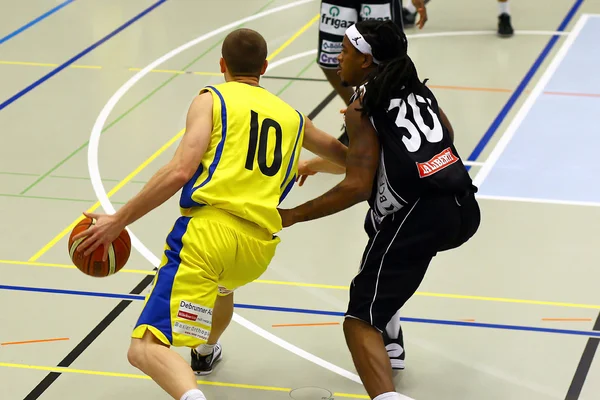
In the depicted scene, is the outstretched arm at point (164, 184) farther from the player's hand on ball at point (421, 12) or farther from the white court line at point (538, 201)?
the player's hand on ball at point (421, 12)

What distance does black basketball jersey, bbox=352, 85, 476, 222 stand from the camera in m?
4.75

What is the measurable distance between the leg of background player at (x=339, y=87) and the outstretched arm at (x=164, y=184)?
366 cm

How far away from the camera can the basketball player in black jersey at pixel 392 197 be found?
475cm

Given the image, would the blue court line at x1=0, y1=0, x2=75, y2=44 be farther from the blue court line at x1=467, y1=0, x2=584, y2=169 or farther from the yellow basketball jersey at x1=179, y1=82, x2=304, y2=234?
the yellow basketball jersey at x1=179, y1=82, x2=304, y2=234

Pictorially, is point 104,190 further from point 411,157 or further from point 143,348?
point 411,157

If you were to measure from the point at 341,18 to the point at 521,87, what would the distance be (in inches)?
88.7

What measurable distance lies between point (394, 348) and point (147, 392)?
1.27m

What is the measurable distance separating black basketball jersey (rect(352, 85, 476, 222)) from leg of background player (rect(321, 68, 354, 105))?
3.34m

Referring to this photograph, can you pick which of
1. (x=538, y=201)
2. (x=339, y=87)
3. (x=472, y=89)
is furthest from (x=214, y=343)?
(x=472, y=89)

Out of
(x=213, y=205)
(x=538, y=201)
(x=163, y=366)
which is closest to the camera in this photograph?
(x=163, y=366)

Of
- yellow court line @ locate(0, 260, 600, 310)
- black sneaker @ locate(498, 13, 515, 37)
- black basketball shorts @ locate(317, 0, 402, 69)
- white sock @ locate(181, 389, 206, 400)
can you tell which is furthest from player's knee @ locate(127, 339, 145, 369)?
black sneaker @ locate(498, 13, 515, 37)

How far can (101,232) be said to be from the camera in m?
4.57

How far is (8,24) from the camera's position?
467 inches

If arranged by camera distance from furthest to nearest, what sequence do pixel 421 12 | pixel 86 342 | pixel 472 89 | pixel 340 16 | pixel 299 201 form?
pixel 472 89 → pixel 421 12 → pixel 340 16 → pixel 299 201 → pixel 86 342
